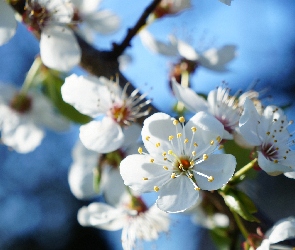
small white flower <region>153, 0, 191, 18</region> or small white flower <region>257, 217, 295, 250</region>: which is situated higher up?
small white flower <region>153, 0, 191, 18</region>

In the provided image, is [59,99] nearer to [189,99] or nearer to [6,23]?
[6,23]

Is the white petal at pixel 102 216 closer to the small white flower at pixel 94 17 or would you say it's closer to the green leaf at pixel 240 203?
the green leaf at pixel 240 203

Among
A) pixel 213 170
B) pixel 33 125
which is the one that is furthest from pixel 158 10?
pixel 213 170

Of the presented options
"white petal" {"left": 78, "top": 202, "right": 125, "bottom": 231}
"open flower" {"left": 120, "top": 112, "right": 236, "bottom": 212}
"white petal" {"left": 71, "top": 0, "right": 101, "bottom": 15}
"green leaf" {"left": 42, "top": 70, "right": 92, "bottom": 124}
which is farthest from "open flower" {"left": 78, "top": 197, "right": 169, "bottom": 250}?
"white petal" {"left": 71, "top": 0, "right": 101, "bottom": 15}

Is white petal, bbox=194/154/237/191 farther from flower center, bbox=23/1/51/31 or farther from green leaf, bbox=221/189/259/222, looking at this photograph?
flower center, bbox=23/1/51/31

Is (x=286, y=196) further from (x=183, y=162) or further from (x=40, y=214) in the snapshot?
(x=183, y=162)

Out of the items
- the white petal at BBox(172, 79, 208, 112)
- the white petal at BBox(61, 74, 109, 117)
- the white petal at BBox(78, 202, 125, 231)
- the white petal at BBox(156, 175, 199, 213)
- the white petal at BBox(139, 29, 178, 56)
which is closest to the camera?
the white petal at BBox(156, 175, 199, 213)
